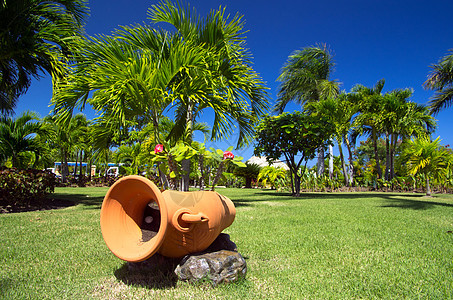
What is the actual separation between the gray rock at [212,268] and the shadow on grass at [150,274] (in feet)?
0.45

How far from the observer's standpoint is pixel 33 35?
6035 millimetres

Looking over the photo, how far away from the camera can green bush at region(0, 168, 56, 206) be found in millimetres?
6207

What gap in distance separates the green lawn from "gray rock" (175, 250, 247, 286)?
7 cm

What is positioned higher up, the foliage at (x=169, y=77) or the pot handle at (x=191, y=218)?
the foliage at (x=169, y=77)

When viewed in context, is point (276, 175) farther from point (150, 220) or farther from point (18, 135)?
point (150, 220)

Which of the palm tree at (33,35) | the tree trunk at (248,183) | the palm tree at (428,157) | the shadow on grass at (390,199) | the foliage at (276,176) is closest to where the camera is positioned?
the palm tree at (33,35)

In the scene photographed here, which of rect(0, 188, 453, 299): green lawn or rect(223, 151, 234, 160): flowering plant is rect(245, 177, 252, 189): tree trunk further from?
rect(223, 151, 234, 160): flowering plant

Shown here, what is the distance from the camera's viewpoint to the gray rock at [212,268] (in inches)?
79.7

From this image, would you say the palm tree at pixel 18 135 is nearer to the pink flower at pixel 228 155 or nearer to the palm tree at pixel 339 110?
the pink flower at pixel 228 155

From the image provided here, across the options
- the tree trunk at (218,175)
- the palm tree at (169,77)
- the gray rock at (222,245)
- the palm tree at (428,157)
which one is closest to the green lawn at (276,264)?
the gray rock at (222,245)

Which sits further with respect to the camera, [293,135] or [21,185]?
[293,135]

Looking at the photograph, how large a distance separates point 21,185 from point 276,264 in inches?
269

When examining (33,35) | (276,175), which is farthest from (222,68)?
→ (276,175)

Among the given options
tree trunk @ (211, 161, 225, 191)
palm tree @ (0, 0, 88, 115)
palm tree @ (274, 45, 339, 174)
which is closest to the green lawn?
tree trunk @ (211, 161, 225, 191)
